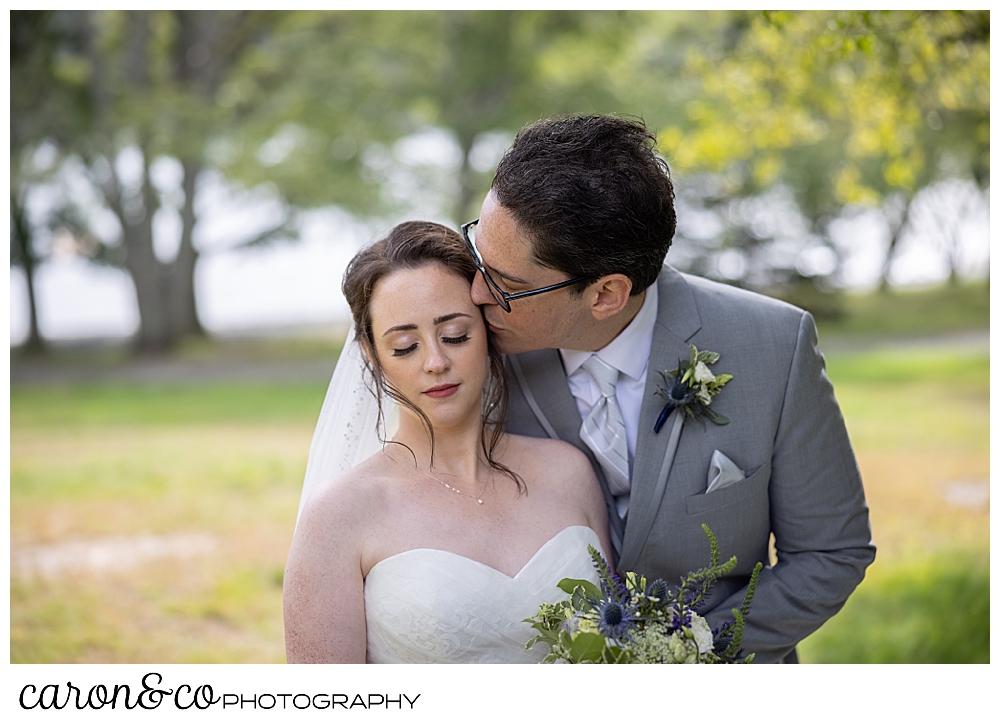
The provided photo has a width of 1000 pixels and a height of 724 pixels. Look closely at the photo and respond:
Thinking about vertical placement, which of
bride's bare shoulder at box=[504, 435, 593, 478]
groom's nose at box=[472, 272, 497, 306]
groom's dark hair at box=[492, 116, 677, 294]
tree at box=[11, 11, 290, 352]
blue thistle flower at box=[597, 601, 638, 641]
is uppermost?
tree at box=[11, 11, 290, 352]

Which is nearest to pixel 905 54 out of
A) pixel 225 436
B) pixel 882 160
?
pixel 225 436

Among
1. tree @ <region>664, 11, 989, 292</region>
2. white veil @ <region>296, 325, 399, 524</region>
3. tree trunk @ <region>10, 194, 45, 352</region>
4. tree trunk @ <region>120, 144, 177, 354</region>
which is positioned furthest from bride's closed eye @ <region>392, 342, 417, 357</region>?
tree trunk @ <region>10, 194, 45, 352</region>

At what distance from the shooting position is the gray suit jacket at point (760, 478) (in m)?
2.45

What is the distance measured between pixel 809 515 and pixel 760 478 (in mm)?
194

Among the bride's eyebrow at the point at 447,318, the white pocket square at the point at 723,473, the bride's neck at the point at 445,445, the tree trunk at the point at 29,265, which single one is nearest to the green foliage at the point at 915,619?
the white pocket square at the point at 723,473

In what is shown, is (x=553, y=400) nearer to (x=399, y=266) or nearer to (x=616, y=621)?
(x=399, y=266)

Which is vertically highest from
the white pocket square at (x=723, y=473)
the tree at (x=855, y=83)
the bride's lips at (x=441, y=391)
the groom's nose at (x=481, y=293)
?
the tree at (x=855, y=83)

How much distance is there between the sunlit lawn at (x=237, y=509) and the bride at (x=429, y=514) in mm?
3669

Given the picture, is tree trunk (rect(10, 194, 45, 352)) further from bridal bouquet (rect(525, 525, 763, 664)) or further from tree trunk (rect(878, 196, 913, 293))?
tree trunk (rect(878, 196, 913, 293))

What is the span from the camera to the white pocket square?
242 cm

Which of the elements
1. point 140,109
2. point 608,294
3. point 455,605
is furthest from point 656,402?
point 140,109

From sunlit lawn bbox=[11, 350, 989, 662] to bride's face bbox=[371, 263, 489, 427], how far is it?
386cm

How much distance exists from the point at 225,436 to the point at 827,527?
968cm

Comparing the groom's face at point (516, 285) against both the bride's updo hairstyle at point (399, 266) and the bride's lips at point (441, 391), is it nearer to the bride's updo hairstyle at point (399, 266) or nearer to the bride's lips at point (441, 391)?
the bride's updo hairstyle at point (399, 266)
